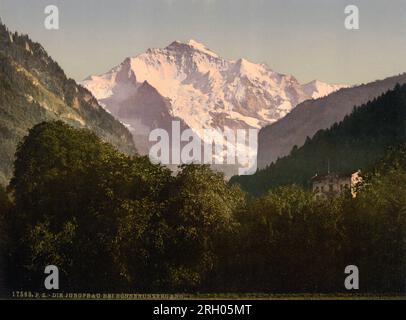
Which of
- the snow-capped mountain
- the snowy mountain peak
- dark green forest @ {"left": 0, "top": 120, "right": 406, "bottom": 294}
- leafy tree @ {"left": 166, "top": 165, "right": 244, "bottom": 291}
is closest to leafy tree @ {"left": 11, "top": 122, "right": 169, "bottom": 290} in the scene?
dark green forest @ {"left": 0, "top": 120, "right": 406, "bottom": 294}

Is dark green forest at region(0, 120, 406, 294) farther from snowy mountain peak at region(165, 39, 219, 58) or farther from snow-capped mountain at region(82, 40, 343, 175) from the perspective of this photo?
snow-capped mountain at region(82, 40, 343, 175)

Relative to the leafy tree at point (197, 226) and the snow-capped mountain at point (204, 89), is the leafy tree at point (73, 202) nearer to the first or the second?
the leafy tree at point (197, 226)

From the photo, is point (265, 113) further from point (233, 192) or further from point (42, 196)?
point (42, 196)

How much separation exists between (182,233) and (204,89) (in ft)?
173

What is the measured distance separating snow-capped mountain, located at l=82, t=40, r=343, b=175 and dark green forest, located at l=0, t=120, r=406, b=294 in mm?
26215

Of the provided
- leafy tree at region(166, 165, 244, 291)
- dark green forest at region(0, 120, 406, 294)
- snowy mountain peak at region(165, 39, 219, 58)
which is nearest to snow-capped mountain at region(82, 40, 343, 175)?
snowy mountain peak at region(165, 39, 219, 58)

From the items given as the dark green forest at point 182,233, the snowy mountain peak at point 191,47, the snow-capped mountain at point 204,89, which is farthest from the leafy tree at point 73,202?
the snow-capped mountain at point 204,89

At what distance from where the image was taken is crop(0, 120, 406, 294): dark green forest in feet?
420

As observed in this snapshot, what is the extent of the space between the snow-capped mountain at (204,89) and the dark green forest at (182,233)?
26215 mm

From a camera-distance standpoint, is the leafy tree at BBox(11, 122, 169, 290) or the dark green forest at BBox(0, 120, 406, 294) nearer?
the dark green forest at BBox(0, 120, 406, 294)

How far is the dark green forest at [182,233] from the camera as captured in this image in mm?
127938

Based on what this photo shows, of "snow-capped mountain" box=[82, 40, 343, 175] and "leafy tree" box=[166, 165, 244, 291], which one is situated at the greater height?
"snow-capped mountain" box=[82, 40, 343, 175]

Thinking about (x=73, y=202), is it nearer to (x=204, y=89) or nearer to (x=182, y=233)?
(x=182, y=233)
